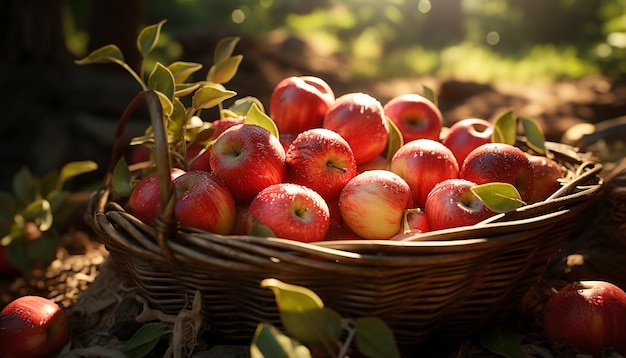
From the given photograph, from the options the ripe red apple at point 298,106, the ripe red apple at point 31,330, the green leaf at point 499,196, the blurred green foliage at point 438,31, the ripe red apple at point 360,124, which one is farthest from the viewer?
the blurred green foliage at point 438,31

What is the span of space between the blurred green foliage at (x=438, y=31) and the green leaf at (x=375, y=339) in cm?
474

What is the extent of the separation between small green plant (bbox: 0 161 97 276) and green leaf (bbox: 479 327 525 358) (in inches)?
56.9

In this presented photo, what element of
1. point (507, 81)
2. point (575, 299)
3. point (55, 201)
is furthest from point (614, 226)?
point (507, 81)

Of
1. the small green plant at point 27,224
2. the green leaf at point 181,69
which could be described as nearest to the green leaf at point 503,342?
the green leaf at point 181,69

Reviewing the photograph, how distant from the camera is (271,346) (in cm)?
101

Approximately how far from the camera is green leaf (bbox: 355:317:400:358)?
3.47 feet

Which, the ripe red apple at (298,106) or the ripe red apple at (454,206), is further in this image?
the ripe red apple at (298,106)

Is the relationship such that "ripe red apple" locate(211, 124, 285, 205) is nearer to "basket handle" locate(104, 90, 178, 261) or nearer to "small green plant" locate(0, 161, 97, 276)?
"basket handle" locate(104, 90, 178, 261)

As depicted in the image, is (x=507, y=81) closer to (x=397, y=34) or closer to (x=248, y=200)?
(x=397, y=34)

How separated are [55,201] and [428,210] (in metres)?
1.50

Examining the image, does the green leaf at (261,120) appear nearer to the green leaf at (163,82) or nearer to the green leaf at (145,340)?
the green leaf at (163,82)

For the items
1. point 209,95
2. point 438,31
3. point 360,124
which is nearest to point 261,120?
point 209,95

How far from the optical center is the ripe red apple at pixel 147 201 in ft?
4.84

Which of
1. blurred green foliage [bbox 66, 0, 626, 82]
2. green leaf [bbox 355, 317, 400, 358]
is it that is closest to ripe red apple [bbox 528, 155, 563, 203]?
green leaf [bbox 355, 317, 400, 358]
